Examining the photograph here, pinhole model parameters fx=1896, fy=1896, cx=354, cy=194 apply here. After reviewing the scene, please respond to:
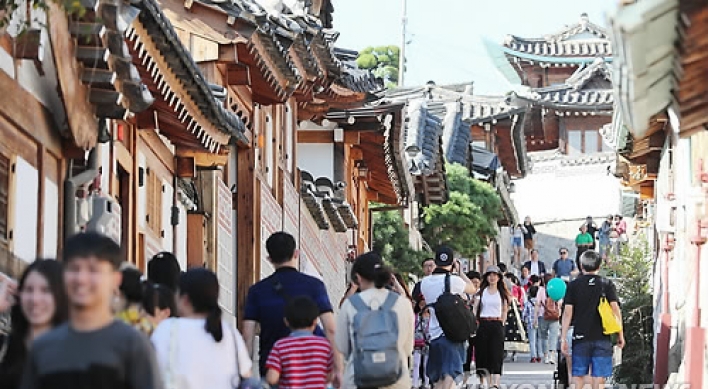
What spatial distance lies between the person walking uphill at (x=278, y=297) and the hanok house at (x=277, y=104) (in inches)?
297

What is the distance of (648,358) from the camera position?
23875 mm

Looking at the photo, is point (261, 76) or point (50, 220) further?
point (261, 76)

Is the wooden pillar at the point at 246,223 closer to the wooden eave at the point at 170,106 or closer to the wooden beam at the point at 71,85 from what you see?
the wooden eave at the point at 170,106

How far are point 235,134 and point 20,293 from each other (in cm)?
1166

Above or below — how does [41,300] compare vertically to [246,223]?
below

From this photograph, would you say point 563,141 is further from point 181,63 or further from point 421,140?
point 181,63

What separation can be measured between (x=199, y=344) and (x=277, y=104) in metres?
15.6

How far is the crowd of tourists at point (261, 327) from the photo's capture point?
7.62 metres

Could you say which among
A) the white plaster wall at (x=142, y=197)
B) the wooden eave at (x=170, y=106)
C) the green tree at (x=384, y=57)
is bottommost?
the white plaster wall at (x=142, y=197)

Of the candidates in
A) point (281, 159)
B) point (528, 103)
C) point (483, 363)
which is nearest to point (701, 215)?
point (483, 363)

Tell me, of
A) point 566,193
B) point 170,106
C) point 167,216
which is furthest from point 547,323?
point 566,193

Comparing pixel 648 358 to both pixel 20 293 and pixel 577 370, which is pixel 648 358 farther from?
pixel 20 293

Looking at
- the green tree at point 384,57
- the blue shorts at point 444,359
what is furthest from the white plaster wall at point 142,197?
the green tree at point 384,57

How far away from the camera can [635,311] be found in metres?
24.7
